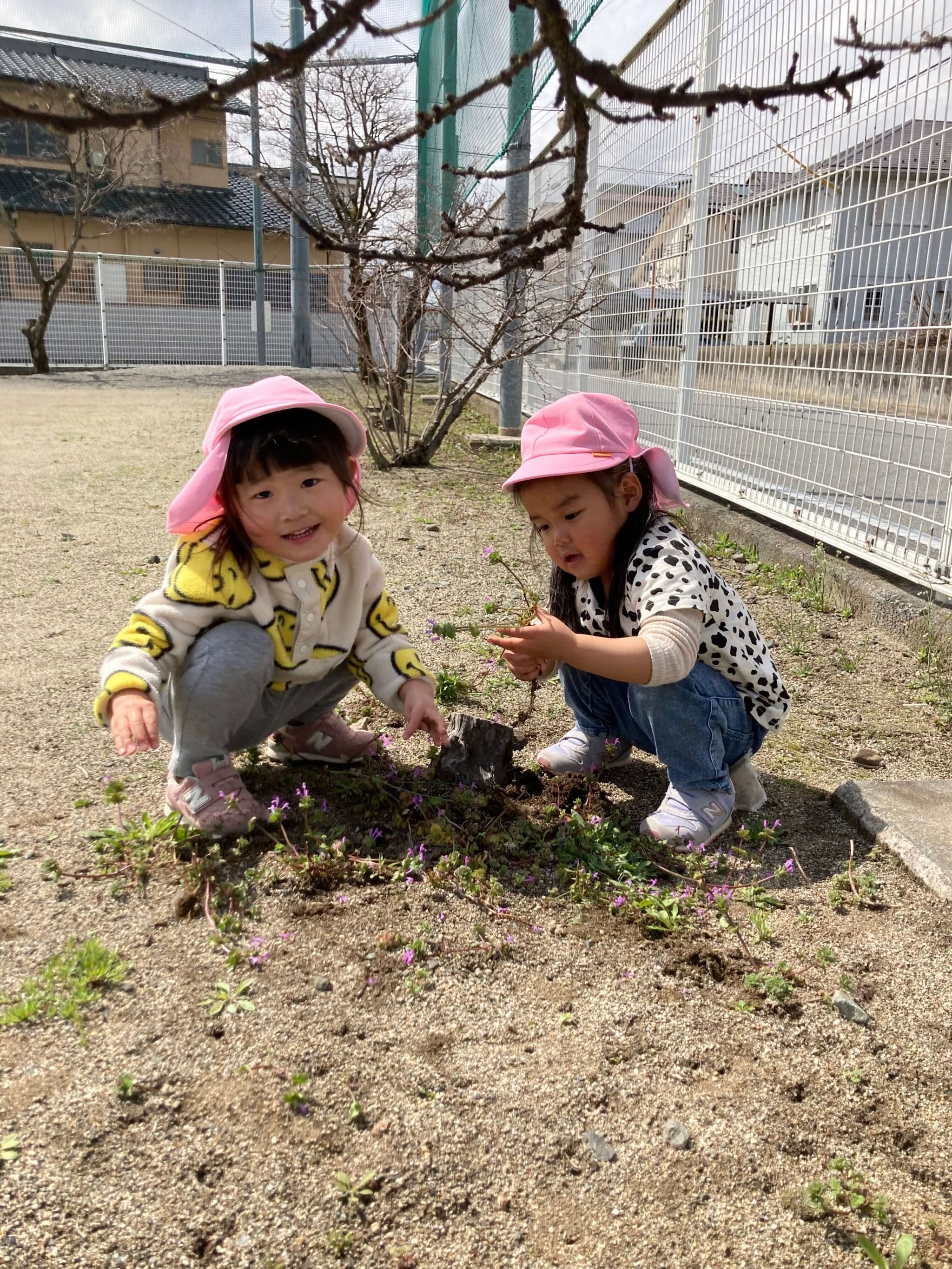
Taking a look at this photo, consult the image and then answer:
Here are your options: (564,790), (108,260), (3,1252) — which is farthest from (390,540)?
(108,260)

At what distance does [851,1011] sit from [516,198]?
740 cm

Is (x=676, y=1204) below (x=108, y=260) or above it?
below

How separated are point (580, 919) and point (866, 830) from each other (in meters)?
0.80

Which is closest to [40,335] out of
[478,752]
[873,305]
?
[873,305]

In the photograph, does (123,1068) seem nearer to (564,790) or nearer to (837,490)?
(564,790)

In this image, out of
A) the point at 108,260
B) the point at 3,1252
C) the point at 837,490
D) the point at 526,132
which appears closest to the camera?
the point at 3,1252

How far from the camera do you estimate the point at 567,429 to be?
2.20 meters

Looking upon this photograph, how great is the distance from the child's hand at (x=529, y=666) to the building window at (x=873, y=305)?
226 centimetres

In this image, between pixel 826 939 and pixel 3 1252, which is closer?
pixel 3 1252

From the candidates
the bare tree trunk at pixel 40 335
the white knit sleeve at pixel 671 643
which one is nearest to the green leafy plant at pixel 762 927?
the white knit sleeve at pixel 671 643

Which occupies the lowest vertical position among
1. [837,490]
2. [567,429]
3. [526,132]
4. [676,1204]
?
[676,1204]

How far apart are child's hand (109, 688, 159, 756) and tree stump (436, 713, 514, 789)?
0.74 meters

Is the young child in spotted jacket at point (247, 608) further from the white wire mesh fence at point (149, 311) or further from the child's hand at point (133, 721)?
the white wire mesh fence at point (149, 311)

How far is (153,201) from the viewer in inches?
980
